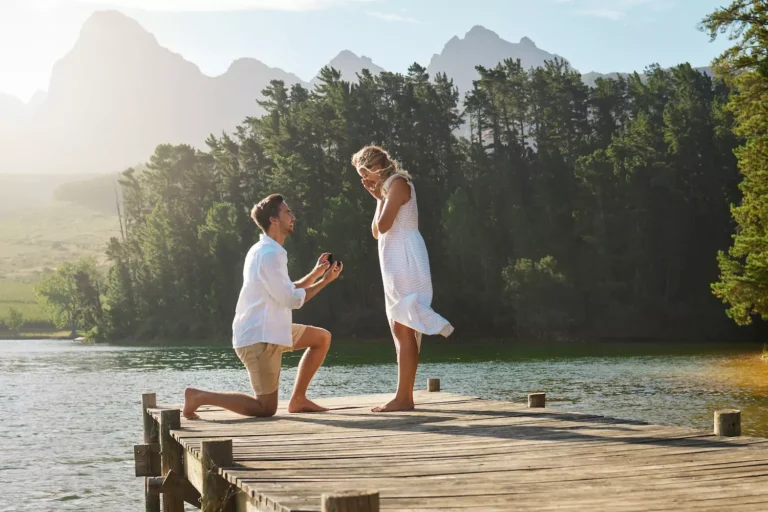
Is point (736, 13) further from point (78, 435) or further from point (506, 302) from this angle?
point (506, 302)

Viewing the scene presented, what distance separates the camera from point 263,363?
7.94 metres

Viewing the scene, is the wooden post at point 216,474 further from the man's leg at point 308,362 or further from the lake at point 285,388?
the lake at point 285,388

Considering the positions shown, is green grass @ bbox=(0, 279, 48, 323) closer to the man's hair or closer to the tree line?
the tree line

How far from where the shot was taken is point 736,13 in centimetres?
3306

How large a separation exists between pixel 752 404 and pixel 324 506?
2247 centimetres

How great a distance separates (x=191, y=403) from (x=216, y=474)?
282 centimetres

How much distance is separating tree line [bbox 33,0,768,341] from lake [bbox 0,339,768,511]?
10.4 meters

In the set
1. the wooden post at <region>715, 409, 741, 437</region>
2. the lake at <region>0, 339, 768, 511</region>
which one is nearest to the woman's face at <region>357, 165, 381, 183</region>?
the wooden post at <region>715, 409, 741, 437</region>

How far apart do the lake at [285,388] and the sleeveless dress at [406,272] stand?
24.3 feet

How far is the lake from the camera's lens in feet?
52.3

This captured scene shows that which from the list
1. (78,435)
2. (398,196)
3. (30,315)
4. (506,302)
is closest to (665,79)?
(506,302)

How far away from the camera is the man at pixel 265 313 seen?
7.90 metres

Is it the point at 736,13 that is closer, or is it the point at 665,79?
the point at 736,13

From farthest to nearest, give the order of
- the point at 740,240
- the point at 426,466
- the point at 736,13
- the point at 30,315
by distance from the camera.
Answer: the point at 30,315, the point at 740,240, the point at 736,13, the point at 426,466
